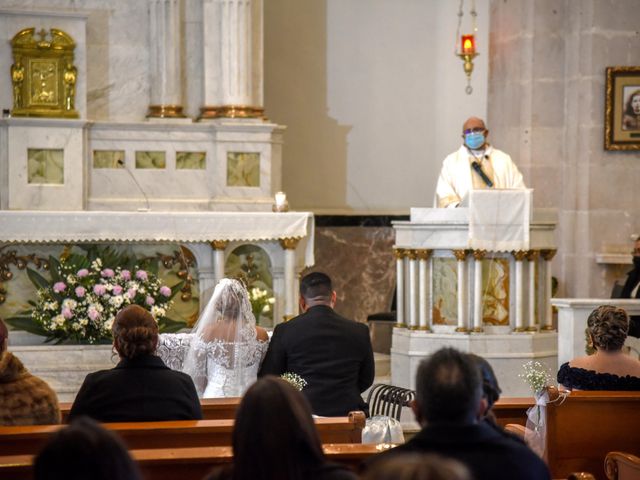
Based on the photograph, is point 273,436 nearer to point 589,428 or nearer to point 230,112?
point 589,428

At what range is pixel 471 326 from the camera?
1011cm

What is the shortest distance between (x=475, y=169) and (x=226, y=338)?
Answer: 4.31 meters

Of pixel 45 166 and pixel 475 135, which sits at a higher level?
pixel 475 135

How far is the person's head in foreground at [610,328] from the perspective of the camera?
5652 millimetres

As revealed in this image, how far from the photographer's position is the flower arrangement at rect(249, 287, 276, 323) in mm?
10547

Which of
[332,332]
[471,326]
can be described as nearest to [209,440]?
[332,332]

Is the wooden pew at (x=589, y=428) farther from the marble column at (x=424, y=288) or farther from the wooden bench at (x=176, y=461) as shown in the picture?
the marble column at (x=424, y=288)

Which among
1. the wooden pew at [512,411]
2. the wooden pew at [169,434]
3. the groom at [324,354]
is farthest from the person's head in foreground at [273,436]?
the groom at [324,354]

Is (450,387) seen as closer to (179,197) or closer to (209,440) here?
(209,440)

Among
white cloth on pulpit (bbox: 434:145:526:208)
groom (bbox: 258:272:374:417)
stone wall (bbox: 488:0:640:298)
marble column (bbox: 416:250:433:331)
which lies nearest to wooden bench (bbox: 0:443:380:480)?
groom (bbox: 258:272:374:417)

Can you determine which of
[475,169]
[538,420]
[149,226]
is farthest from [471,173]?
[538,420]

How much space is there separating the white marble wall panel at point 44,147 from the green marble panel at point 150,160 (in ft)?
1.85

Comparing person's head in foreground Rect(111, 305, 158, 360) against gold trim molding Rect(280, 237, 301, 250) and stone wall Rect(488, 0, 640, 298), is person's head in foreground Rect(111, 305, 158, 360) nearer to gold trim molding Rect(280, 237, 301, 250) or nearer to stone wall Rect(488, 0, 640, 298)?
gold trim molding Rect(280, 237, 301, 250)

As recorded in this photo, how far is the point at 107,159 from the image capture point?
1145 centimetres
